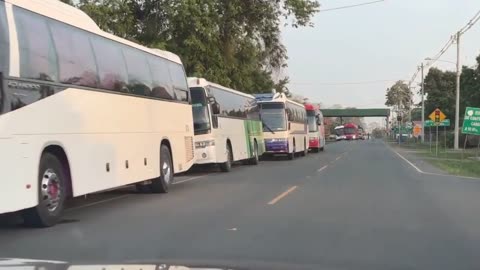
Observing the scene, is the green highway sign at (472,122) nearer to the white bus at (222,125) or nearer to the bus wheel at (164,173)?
the white bus at (222,125)

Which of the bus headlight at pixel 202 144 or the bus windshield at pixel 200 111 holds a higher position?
the bus windshield at pixel 200 111

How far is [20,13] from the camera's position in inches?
377

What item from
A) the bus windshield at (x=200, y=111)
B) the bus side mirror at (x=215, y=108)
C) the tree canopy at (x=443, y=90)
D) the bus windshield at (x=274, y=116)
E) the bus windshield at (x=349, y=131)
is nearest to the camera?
the bus windshield at (x=200, y=111)

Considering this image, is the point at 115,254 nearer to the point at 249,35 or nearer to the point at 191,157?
the point at 191,157

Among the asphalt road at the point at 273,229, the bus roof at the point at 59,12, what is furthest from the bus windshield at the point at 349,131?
the bus roof at the point at 59,12

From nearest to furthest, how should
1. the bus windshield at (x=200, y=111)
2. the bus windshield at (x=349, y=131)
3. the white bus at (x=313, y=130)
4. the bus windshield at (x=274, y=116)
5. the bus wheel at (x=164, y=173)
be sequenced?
the bus wheel at (x=164, y=173) < the bus windshield at (x=200, y=111) < the bus windshield at (x=274, y=116) < the white bus at (x=313, y=130) < the bus windshield at (x=349, y=131)

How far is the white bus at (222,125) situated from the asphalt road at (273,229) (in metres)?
5.45

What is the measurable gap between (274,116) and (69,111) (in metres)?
24.2

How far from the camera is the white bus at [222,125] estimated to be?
73.3ft

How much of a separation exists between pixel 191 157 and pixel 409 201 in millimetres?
A: 6546

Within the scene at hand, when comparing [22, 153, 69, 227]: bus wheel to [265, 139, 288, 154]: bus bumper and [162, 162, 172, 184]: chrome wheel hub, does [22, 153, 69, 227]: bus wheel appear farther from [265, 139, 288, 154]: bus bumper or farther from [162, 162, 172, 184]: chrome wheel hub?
[265, 139, 288, 154]: bus bumper

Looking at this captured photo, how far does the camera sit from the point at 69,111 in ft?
35.9

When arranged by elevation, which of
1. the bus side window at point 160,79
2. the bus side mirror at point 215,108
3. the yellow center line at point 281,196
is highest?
the bus side window at point 160,79

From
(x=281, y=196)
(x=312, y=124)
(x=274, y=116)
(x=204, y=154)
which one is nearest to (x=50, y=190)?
(x=281, y=196)
